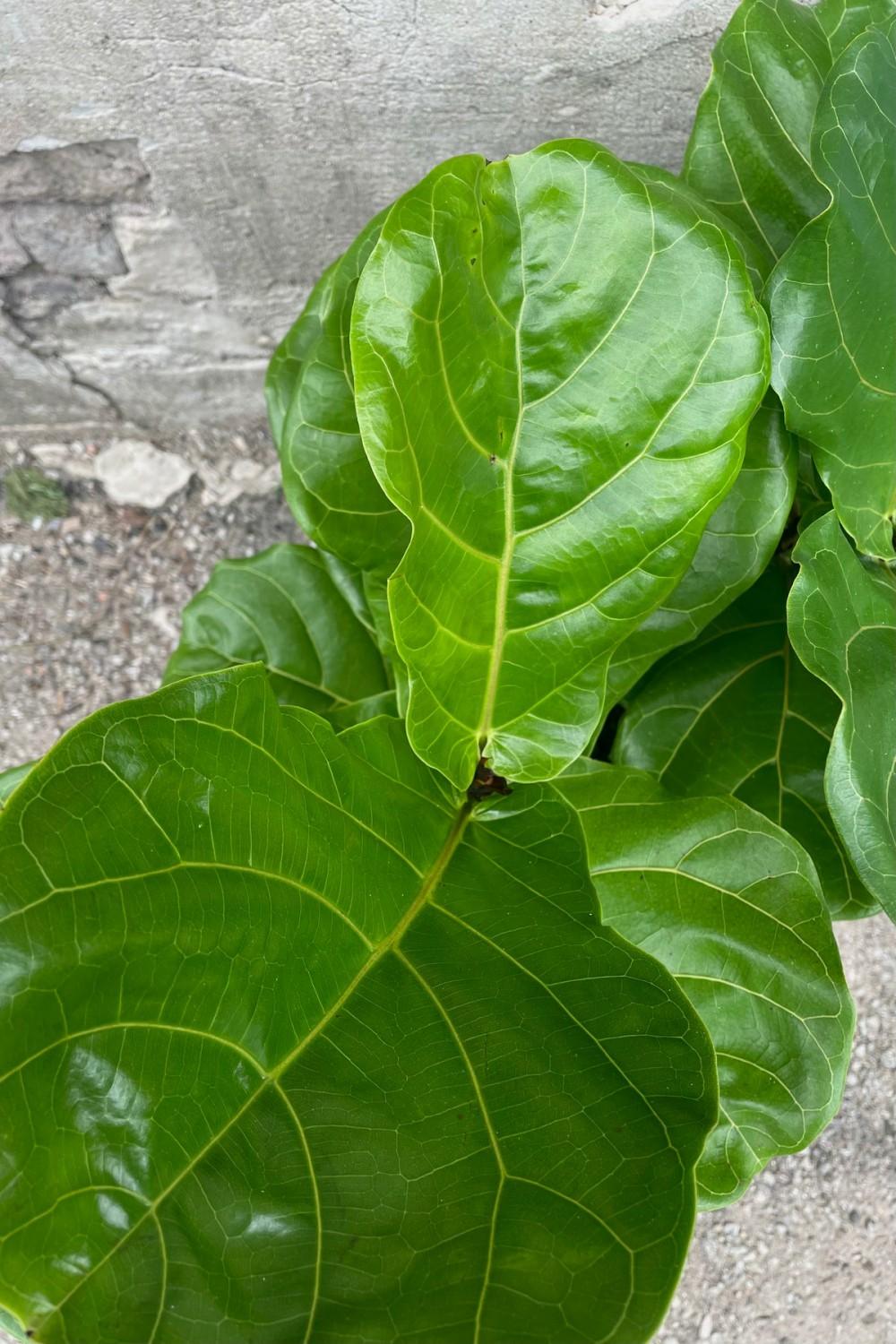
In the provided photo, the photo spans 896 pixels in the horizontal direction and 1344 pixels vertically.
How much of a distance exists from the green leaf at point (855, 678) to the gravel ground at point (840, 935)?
2.66 feet

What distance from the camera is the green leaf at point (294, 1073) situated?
1.49ft

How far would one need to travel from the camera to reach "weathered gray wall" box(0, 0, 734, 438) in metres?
0.83

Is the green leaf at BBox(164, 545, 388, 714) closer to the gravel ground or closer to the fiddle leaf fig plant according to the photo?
the fiddle leaf fig plant

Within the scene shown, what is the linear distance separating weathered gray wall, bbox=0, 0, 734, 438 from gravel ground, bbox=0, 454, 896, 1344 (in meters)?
0.27

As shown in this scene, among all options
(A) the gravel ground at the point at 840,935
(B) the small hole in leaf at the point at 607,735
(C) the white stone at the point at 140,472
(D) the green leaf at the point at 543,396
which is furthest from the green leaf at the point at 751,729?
(C) the white stone at the point at 140,472

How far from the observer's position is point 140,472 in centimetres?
141

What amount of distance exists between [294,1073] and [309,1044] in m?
0.01

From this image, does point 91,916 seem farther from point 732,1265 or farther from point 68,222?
point 732,1265

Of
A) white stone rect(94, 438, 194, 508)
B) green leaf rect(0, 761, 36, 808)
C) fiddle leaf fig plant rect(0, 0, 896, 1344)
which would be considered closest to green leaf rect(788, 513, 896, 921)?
fiddle leaf fig plant rect(0, 0, 896, 1344)

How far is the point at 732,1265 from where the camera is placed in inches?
48.2

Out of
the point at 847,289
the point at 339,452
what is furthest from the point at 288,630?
the point at 847,289

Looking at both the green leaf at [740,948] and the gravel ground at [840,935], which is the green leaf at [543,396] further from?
the gravel ground at [840,935]

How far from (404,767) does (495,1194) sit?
0.21 m

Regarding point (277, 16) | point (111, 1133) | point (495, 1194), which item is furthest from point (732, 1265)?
point (277, 16)
